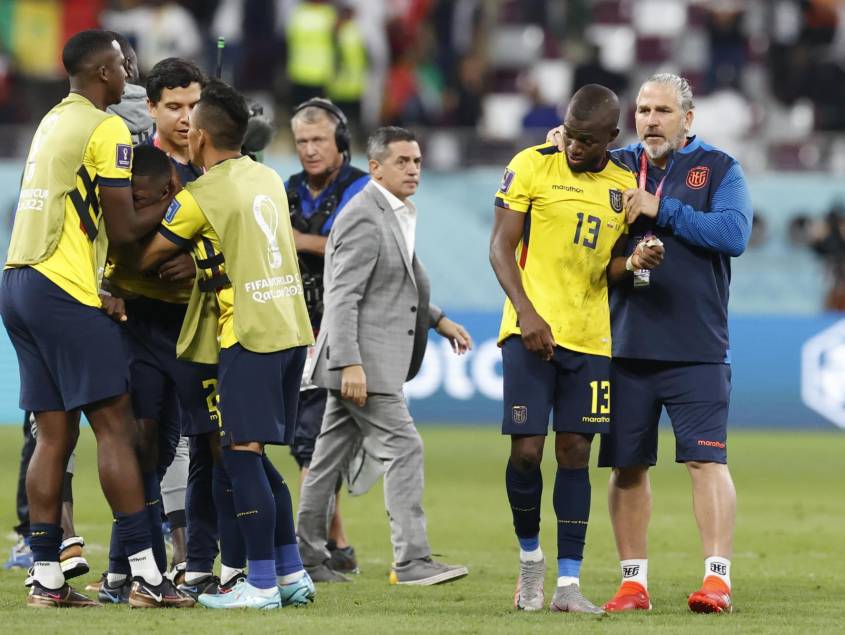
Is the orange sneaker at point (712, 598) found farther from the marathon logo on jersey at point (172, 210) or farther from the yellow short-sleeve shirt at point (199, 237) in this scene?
the marathon logo on jersey at point (172, 210)

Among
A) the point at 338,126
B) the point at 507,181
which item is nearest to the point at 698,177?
the point at 507,181

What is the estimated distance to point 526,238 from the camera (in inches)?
273

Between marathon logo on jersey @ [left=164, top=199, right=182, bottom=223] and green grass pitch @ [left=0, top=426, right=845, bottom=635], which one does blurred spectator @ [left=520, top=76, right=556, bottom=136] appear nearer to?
green grass pitch @ [left=0, top=426, right=845, bottom=635]

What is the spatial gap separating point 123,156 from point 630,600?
2.88 metres

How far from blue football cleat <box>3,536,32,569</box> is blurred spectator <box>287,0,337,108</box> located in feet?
37.9

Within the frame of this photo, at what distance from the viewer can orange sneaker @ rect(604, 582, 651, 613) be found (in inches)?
272

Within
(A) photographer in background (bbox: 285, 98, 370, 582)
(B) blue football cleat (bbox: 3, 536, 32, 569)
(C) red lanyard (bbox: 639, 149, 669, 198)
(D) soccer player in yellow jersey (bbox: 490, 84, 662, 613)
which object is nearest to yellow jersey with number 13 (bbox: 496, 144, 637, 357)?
(D) soccer player in yellow jersey (bbox: 490, 84, 662, 613)

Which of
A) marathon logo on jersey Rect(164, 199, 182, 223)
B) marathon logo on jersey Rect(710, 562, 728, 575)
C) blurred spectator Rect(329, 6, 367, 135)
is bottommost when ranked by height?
marathon logo on jersey Rect(710, 562, 728, 575)

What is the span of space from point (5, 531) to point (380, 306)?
3396 millimetres

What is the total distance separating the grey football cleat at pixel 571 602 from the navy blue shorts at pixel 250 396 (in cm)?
134

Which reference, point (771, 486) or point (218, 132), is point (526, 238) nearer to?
point (218, 132)

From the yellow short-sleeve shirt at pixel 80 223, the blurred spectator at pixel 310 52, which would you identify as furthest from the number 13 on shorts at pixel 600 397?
the blurred spectator at pixel 310 52

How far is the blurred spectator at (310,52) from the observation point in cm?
1964

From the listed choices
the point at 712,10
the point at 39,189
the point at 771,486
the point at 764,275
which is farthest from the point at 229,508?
the point at 712,10
